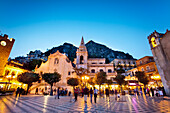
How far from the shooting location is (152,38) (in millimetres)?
20781

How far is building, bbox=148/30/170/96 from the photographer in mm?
16453

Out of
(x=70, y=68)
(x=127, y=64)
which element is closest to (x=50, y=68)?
(x=70, y=68)

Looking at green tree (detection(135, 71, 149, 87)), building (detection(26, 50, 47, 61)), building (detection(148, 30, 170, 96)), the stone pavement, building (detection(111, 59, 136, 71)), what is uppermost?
building (detection(26, 50, 47, 61))

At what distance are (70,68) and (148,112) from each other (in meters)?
30.7

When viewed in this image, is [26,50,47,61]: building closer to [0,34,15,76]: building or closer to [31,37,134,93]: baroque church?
[31,37,134,93]: baroque church

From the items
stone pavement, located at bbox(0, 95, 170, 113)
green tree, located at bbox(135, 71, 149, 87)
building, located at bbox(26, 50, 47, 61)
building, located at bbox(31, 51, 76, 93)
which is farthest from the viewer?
building, located at bbox(26, 50, 47, 61)

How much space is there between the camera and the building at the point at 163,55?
1645cm

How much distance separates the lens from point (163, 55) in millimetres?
17547

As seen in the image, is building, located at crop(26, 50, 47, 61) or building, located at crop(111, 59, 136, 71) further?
building, located at crop(26, 50, 47, 61)

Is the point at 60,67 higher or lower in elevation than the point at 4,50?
lower

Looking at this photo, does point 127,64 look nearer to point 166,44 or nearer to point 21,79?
point 166,44

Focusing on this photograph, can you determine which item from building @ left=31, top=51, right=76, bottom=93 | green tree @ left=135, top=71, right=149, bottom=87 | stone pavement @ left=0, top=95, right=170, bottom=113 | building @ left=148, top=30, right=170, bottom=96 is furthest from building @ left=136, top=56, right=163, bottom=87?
building @ left=31, top=51, right=76, bottom=93

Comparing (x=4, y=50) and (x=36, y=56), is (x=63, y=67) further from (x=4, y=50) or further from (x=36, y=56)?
(x=36, y=56)

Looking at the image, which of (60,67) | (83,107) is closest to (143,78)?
(83,107)
